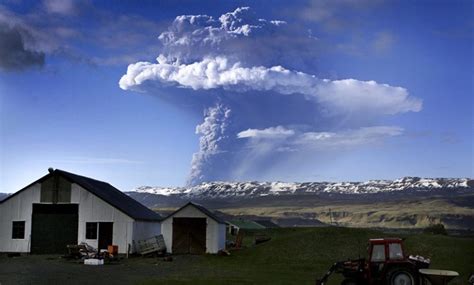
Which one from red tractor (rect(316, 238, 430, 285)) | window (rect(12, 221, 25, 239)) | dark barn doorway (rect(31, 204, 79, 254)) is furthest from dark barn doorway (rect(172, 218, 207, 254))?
red tractor (rect(316, 238, 430, 285))

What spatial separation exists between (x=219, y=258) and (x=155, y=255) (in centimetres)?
532

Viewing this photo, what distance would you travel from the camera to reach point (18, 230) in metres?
45.9

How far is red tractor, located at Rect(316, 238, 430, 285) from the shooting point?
21.0m

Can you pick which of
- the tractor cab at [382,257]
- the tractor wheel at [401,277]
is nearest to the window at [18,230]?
the tractor cab at [382,257]

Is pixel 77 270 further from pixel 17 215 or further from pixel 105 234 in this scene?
pixel 17 215

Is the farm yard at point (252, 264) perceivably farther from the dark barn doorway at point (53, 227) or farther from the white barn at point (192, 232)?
the dark barn doorway at point (53, 227)

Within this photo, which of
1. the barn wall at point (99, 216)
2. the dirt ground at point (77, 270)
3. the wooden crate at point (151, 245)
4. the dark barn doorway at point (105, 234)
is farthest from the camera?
the dark barn doorway at point (105, 234)

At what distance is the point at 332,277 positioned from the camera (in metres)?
28.8

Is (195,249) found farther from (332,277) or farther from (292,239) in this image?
(332,277)

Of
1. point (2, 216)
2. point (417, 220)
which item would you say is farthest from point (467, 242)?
point (417, 220)

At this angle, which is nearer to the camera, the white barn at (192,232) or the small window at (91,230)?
the small window at (91,230)

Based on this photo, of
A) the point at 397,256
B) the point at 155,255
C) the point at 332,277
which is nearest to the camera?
the point at 397,256

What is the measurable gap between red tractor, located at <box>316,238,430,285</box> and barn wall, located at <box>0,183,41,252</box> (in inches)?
1205

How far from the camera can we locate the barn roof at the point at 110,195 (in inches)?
1802
